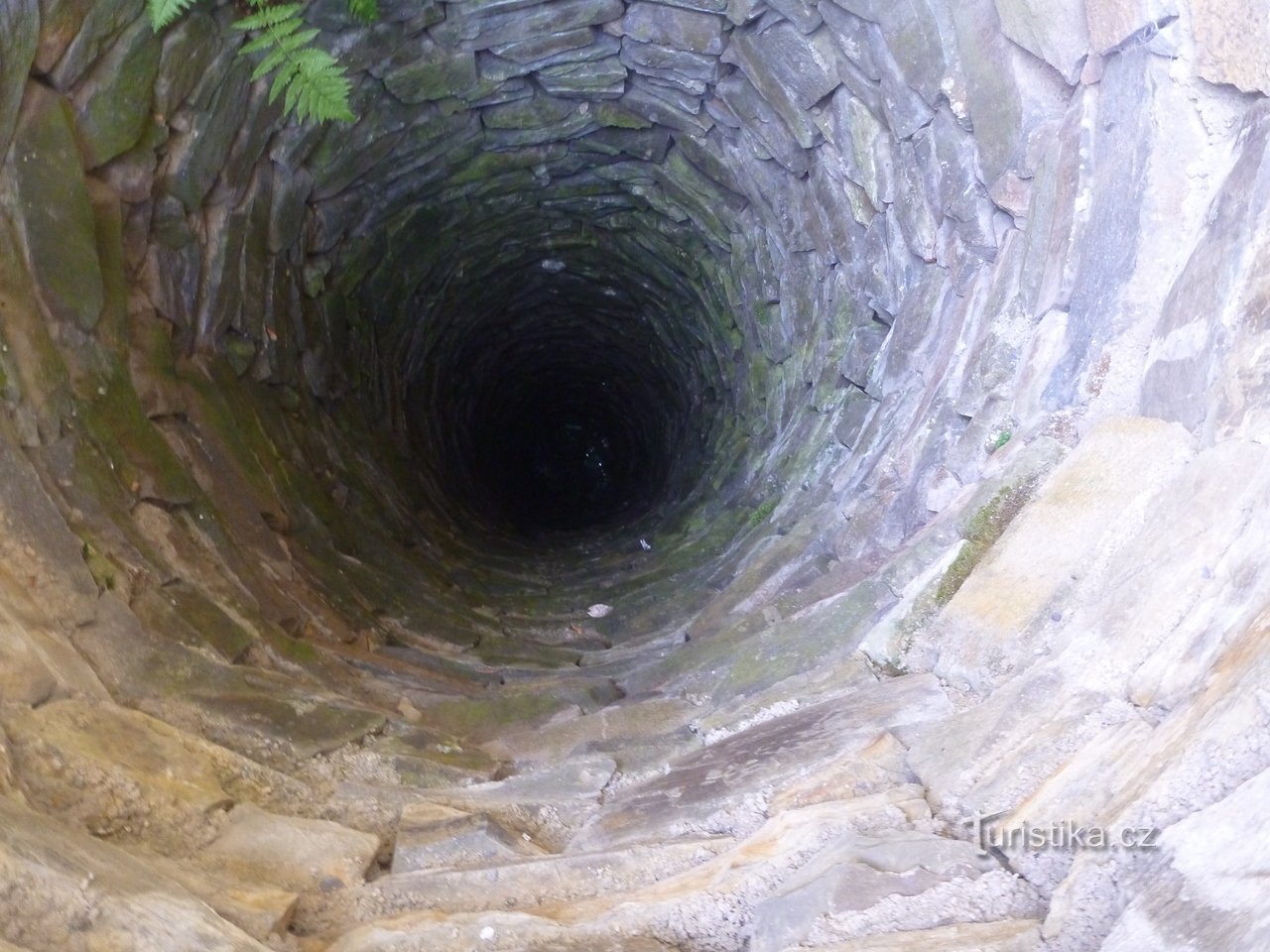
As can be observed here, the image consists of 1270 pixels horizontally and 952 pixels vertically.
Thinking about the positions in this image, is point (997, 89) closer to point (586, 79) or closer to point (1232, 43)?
point (1232, 43)

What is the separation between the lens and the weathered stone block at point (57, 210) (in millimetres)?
2438

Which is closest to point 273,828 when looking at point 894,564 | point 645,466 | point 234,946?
point 234,946

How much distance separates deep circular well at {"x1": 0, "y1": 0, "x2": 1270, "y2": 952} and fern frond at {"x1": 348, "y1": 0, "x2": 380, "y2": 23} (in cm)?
12

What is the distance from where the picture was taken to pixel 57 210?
8.32 feet

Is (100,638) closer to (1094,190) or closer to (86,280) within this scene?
(86,280)

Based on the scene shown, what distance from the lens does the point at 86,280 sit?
8.60 ft

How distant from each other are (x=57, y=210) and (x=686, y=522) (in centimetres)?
334

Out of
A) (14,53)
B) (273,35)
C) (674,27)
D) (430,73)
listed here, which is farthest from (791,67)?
(14,53)

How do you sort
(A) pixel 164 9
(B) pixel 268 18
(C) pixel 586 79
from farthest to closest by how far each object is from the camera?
(C) pixel 586 79 → (B) pixel 268 18 → (A) pixel 164 9

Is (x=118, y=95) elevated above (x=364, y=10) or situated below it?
below

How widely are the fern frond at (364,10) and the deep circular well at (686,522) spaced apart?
118 millimetres

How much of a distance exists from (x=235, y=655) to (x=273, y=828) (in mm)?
Result: 686

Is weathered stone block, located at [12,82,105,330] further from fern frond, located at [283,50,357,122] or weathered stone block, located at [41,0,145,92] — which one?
fern frond, located at [283,50,357,122]

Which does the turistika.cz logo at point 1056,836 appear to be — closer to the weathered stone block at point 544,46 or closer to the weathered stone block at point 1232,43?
the weathered stone block at point 1232,43
